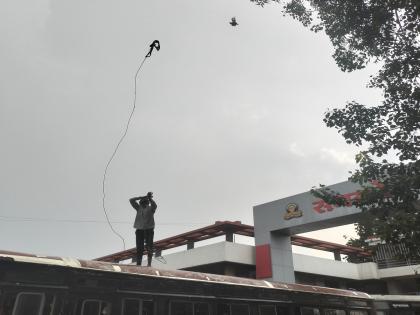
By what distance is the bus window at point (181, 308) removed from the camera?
24.6 ft

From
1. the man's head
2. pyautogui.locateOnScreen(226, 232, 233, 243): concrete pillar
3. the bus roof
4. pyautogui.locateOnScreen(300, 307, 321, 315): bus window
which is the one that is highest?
pyautogui.locateOnScreen(226, 232, 233, 243): concrete pillar

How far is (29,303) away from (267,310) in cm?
561

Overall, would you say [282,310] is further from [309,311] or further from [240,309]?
[240,309]

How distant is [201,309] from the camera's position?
796 centimetres

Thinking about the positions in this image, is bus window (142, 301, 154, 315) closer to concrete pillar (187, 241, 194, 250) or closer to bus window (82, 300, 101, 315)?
bus window (82, 300, 101, 315)

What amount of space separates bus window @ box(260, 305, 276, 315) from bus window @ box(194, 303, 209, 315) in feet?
5.77

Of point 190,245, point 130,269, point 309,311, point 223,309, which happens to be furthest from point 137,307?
point 190,245

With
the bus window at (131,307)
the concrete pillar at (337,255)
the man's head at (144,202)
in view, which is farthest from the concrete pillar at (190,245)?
the bus window at (131,307)

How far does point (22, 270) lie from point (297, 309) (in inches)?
279

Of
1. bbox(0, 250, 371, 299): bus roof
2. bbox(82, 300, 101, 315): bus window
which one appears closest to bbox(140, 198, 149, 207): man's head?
bbox(0, 250, 371, 299): bus roof

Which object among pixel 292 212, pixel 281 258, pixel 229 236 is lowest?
pixel 281 258

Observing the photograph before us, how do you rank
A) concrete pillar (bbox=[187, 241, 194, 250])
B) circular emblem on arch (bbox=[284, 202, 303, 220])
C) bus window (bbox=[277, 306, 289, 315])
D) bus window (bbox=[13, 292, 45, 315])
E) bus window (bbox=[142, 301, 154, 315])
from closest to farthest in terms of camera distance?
bus window (bbox=[13, 292, 45, 315])
bus window (bbox=[142, 301, 154, 315])
bus window (bbox=[277, 306, 289, 315])
circular emblem on arch (bbox=[284, 202, 303, 220])
concrete pillar (bbox=[187, 241, 194, 250])

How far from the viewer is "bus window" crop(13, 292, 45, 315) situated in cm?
573

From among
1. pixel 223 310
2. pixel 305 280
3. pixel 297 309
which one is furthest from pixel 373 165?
pixel 305 280
